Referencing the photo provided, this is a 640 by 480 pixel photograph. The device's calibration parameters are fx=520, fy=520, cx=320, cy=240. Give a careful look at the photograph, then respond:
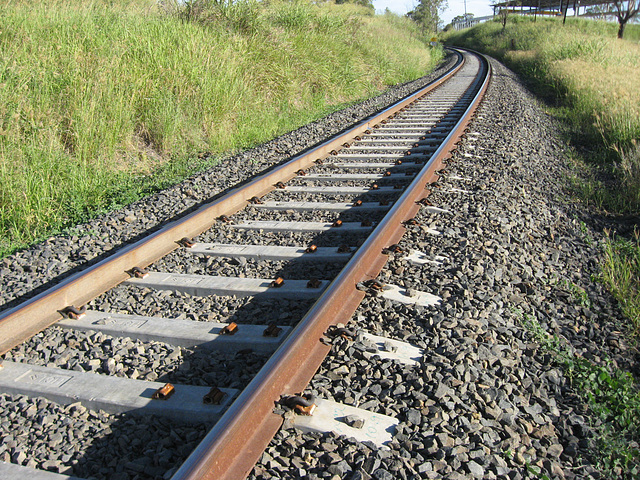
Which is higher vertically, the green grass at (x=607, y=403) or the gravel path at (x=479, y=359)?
the gravel path at (x=479, y=359)

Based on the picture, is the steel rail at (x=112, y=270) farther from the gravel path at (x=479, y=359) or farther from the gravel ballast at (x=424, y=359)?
the gravel path at (x=479, y=359)

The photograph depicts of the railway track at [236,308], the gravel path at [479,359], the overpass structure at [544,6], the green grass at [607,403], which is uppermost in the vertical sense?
the overpass structure at [544,6]

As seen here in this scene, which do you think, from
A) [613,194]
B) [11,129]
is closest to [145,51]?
[11,129]

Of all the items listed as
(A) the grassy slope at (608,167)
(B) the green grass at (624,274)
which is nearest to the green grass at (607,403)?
(A) the grassy slope at (608,167)

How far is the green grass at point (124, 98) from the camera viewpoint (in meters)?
5.10

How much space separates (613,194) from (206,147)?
5.21 metres

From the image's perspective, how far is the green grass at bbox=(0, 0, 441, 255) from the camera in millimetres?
5098

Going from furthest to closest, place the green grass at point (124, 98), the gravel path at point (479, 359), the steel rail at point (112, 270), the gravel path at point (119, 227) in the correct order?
the green grass at point (124, 98) → the gravel path at point (119, 227) → the steel rail at point (112, 270) → the gravel path at point (479, 359)

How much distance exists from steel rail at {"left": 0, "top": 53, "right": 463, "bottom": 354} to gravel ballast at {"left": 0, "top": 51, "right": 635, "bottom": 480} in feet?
0.29

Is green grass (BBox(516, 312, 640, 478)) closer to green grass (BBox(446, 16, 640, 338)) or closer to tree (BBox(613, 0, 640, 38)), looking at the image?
green grass (BBox(446, 16, 640, 338))

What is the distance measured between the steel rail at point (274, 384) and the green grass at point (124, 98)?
Result: 2.94m

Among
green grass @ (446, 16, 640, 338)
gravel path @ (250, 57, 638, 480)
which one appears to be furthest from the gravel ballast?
green grass @ (446, 16, 640, 338)

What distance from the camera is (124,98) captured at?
668 centimetres

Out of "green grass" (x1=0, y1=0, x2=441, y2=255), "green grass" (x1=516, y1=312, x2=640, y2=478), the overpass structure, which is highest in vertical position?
the overpass structure
